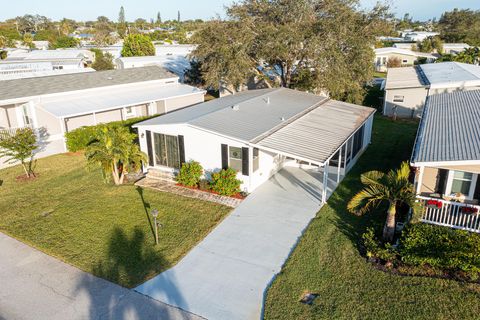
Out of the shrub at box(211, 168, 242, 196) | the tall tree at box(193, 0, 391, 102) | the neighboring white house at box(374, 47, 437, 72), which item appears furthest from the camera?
the neighboring white house at box(374, 47, 437, 72)

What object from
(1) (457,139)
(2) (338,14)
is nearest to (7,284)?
(1) (457,139)

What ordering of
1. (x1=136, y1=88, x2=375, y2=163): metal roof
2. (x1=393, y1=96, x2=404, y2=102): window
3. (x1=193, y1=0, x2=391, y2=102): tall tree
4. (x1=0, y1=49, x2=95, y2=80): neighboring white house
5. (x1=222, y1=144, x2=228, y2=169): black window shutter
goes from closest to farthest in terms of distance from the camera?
(x1=136, y1=88, x2=375, y2=163): metal roof
(x1=222, y1=144, x2=228, y2=169): black window shutter
(x1=193, y1=0, x2=391, y2=102): tall tree
(x1=393, y1=96, x2=404, y2=102): window
(x1=0, y1=49, x2=95, y2=80): neighboring white house

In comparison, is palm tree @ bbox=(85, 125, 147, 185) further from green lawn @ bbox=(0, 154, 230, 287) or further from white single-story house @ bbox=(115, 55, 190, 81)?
white single-story house @ bbox=(115, 55, 190, 81)

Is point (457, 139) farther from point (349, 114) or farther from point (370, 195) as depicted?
point (349, 114)

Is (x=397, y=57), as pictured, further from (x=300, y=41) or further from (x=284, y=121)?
(x=284, y=121)

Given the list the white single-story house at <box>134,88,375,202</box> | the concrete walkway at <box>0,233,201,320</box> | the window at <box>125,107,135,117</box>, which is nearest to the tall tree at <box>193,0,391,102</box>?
the white single-story house at <box>134,88,375,202</box>

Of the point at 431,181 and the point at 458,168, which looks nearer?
the point at 458,168
